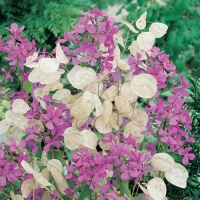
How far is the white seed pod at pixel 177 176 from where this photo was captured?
1.84 metres

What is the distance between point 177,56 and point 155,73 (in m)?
3.03

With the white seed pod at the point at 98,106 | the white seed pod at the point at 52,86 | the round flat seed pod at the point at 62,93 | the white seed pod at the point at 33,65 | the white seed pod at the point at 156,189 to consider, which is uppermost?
the white seed pod at the point at 33,65

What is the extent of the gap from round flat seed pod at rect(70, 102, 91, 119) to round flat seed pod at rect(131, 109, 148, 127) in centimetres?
17

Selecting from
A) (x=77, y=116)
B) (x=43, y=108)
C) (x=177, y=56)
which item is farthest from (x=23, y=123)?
(x=177, y=56)

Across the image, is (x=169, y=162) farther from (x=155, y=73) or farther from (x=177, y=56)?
(x=177, y=56)

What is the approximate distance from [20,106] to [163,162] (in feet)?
1.50

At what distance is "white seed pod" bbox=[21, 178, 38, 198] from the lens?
188 centimetres

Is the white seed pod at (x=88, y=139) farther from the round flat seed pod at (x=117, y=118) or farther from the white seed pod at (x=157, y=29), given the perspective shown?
the white seed pod at (x=157, y=29)

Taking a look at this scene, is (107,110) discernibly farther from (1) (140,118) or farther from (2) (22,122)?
(2) (22,122)

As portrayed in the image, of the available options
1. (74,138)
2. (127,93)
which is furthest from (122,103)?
(74,138)

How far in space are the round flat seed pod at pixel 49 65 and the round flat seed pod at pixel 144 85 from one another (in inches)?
8.9

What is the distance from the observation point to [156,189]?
1795 mm

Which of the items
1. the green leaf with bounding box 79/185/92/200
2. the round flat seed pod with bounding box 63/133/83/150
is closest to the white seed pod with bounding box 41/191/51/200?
the green leaf with bounding box 79/185/92/200

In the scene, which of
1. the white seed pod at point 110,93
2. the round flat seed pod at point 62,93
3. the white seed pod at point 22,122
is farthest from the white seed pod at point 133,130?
the white seed pod at point 22,122
